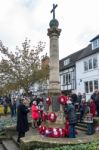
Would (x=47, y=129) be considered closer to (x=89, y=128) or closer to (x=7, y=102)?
(x=89, y=128)

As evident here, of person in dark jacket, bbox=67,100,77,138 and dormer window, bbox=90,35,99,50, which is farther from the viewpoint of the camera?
dormer window, bbox=90,35,99,50

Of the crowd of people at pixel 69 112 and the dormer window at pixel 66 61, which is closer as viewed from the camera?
the crowd of people at pixel 69 112

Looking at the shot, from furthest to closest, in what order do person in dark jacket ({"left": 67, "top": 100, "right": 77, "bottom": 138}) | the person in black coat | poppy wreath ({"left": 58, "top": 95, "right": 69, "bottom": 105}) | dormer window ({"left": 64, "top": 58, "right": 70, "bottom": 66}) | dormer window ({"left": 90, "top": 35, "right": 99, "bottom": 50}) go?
dormer window ({"left": 64, "top": 58, "right": 70, "bottom": 66}), dormer window ({"left": 90, "top": 35, "right": 99, "bottom": 50}), poppy wreath ({"left": 58, "top": 95, "right": 69, "bottom": 105}), person in dark jacket ({"left": 67, "top": 100, "right": 77, "bottom": 138}), the person in black coat

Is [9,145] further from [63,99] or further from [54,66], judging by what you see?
[54,66]

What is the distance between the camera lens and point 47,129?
13.5 m

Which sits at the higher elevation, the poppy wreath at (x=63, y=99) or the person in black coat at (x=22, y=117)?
the poppy wreath at (x=63, y=99)

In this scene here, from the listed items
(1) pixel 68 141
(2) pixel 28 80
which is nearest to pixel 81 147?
(1) pixel 68 141

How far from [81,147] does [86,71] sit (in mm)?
30656

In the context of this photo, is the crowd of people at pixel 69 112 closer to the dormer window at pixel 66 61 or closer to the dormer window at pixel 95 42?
the dormer window at pixel 95 42


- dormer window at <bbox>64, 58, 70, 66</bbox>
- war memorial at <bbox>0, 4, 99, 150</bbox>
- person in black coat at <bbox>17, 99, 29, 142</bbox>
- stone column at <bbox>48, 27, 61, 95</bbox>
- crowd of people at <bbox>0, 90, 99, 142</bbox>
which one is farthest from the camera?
dormer window at <bbox>64, 58, 70, 66</bbox>

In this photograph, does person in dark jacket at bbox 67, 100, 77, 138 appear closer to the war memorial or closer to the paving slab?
the war memorial

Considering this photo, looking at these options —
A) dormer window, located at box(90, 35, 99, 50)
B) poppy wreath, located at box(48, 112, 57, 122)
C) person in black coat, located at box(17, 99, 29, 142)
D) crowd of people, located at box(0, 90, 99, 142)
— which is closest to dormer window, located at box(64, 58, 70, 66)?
dormer window, located at box(90, 35, 99, 50)

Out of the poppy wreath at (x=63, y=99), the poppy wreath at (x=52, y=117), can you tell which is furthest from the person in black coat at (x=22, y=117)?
the poppy wreath at (x=63, y=99)

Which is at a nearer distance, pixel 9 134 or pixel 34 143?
pixel 34 143
